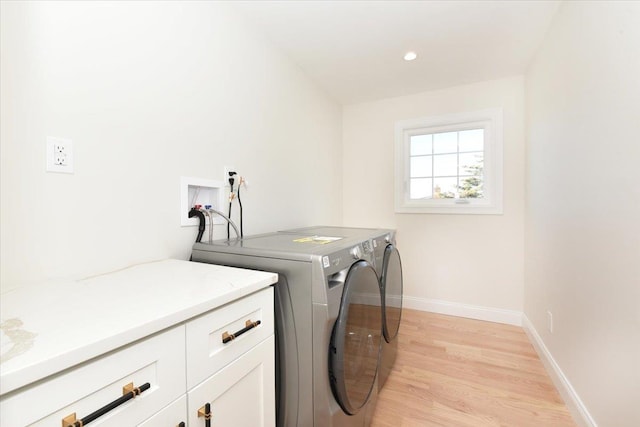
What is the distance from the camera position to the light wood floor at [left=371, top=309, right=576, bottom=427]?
149 centimetres

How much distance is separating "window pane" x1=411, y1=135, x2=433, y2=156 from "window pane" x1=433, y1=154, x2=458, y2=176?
127mm

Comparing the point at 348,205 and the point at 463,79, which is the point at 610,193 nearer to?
the point at 463,79

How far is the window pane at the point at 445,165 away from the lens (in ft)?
9.40

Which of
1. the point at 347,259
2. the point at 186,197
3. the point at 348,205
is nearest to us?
the point at 347,259

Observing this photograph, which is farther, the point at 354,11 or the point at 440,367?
the point at 440,367

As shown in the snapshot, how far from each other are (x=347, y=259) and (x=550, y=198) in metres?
1.54

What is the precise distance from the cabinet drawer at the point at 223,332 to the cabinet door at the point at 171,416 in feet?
0.13

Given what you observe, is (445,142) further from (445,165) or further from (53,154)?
(53,154)

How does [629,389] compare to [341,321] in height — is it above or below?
below

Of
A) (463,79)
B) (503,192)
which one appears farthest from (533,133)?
(463,79)

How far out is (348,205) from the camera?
3.32 meters

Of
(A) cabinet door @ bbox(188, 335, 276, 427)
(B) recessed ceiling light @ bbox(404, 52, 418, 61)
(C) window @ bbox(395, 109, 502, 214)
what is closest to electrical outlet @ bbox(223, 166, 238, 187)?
(A) cabinet door @ bbox(188, 335, 276, 427)

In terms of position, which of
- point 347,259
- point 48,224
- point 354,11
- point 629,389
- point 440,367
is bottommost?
point 440,367

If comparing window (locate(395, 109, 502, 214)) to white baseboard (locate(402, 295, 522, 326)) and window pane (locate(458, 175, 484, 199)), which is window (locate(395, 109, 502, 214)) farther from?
white baseboard (locate(402, 295, 522, 326))
